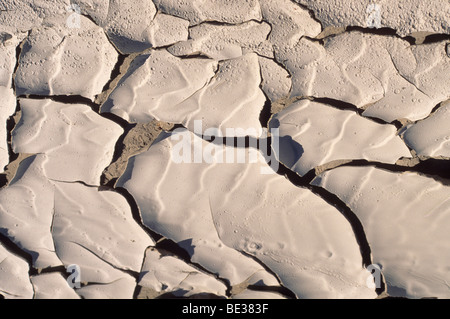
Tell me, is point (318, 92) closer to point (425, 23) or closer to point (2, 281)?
point (425, 23)

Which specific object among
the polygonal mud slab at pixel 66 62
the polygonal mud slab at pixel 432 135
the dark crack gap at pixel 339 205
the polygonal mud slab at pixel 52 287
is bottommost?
the polygonal mud slab at pixel 52 287

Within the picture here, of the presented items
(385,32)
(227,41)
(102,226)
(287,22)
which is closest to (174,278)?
(102,226)

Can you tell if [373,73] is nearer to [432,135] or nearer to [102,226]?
[432,135]

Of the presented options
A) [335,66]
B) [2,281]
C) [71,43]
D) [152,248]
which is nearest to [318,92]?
[335,66]

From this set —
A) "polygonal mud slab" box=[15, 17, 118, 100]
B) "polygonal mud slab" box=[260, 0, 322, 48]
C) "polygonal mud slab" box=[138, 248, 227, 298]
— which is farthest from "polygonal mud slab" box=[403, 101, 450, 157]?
"polygonal mud slab" box=[15, 17, 118, 100]

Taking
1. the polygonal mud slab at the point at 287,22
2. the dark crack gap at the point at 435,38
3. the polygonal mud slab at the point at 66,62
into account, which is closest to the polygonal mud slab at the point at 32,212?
the polygonal mud slab at the point at 66,62

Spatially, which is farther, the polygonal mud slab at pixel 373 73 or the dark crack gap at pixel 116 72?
the dark crack gap at pixel 116 72

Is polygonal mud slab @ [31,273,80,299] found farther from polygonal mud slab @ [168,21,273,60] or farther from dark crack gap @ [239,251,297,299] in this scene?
polygonal mud slab @ [168,21,273,60]

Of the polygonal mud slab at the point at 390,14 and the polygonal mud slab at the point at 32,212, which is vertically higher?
the polygonal mud slab at the point at 390,14

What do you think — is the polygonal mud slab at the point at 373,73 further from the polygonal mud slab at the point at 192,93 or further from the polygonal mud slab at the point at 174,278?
the polygonal mud slab at the point at 174,278
